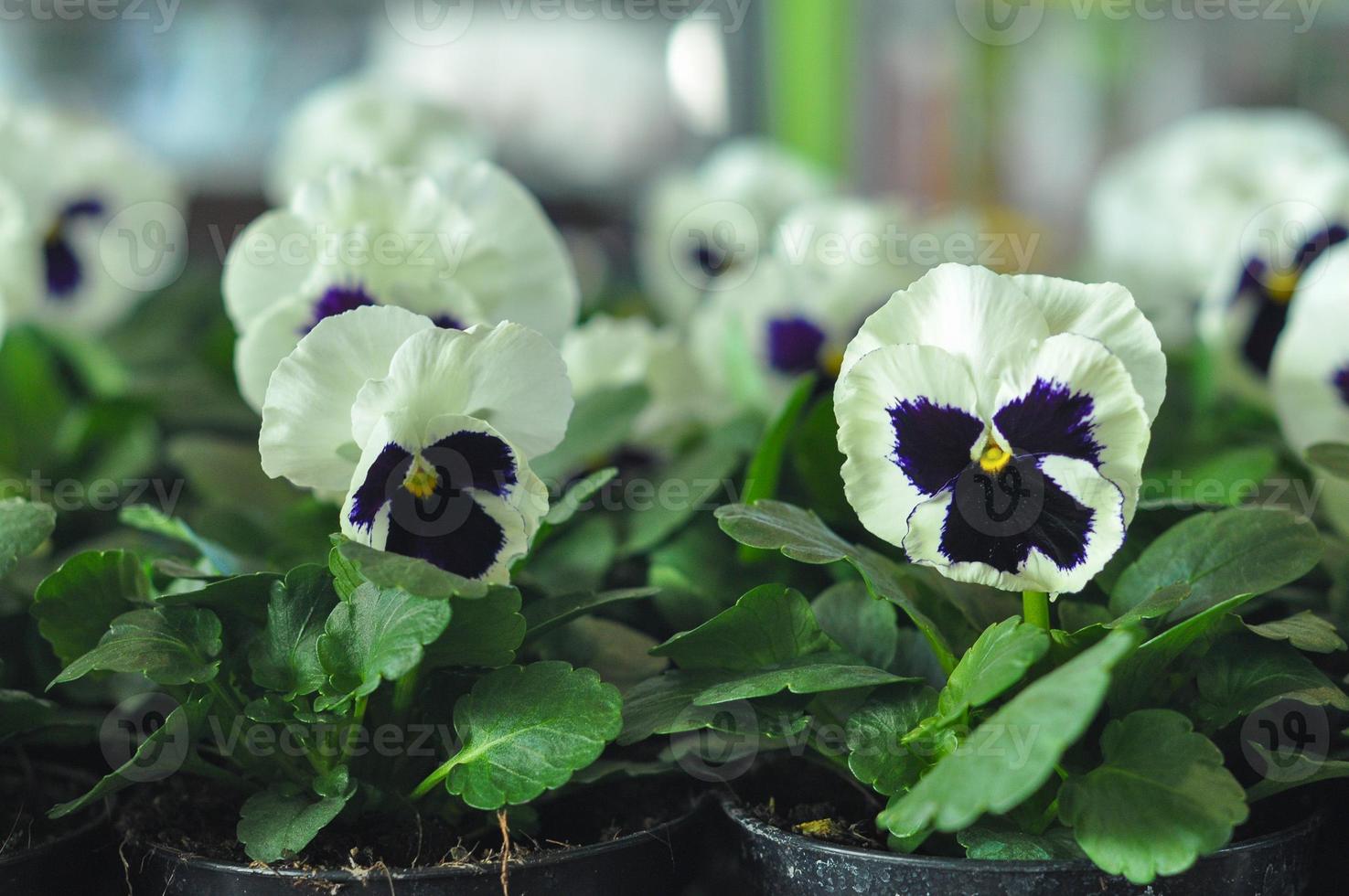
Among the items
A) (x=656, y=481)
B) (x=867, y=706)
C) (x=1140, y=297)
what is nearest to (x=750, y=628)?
(x=867, y=706)

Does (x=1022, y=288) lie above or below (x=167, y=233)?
above

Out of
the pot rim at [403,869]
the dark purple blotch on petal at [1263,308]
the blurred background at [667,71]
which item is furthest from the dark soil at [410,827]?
the blurred background at [667,71]

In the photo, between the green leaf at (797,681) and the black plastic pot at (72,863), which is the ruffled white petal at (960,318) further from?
the black plastic pot at (72,863)

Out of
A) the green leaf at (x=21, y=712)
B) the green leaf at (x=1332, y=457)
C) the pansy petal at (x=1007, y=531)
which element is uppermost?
the pansy petal at (x=1007, y=531)

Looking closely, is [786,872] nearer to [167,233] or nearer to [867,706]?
[867,706]
